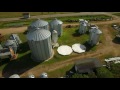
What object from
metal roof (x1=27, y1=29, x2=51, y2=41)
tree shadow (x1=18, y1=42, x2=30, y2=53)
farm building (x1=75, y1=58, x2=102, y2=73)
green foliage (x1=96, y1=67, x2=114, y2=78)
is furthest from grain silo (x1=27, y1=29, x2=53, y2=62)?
green foliage (x1=96, y1=67, x2=114, y2=78)

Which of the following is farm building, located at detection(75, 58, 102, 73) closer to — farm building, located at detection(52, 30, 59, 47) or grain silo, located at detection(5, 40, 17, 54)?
farm building, located at detection(52, 30, 59, 47)

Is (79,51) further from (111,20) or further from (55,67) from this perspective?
(111,20)

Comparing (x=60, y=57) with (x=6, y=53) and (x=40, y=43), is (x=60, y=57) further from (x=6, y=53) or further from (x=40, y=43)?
(x=6, y=53)

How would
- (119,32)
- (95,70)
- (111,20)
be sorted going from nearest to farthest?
1. (95,70)
2. (119,32)
3. (111,20)

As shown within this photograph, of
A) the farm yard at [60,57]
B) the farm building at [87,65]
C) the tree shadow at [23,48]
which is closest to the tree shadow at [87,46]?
the farm yard at [60,57]

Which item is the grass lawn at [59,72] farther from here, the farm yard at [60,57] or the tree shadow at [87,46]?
the tree shadow at [87,46]

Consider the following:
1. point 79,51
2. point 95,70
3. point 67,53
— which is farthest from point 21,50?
point 95,70

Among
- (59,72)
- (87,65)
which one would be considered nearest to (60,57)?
(59,72)
